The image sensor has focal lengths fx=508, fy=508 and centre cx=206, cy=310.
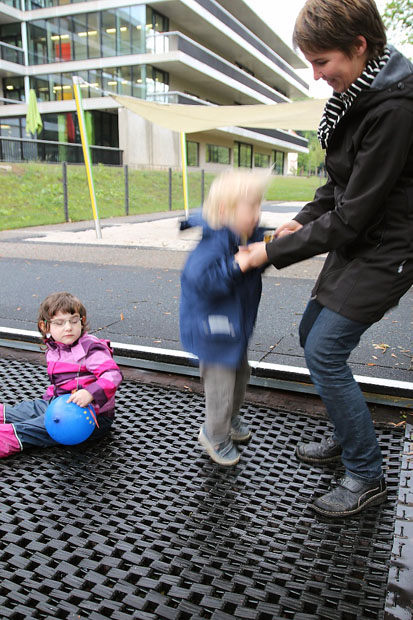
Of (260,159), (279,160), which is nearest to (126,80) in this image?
(260,159)

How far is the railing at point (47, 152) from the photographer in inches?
892

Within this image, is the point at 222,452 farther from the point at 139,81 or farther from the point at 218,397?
the point at 139,81

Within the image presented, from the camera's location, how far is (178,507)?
1.96 metres

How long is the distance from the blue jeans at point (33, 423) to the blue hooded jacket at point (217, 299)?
71 centimetres

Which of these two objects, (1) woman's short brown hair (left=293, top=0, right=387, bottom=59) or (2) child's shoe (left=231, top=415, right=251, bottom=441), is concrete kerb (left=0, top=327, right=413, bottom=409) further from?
(1) woman's short brown hair (left=293, top=0, right=387, bottom=59)

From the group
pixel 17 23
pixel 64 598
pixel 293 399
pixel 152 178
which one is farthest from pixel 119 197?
pixel 17 23

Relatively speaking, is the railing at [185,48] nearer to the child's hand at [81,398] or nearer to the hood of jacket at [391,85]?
the child's hand at [81,398]

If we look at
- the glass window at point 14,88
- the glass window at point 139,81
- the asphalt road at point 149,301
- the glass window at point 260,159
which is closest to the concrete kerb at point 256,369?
the asphalt road at point 149,301

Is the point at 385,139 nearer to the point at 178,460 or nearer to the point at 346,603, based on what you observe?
the point at 346,603

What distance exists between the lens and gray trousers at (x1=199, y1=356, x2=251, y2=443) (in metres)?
2.08

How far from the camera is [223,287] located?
185 cm

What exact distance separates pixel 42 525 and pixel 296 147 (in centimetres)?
5582

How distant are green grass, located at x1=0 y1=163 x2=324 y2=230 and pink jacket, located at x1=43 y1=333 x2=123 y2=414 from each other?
10625mm

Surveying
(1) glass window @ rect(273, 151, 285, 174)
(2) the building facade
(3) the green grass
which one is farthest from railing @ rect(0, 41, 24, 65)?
(1) glass window @ rect(273, 151, 285, 174)
